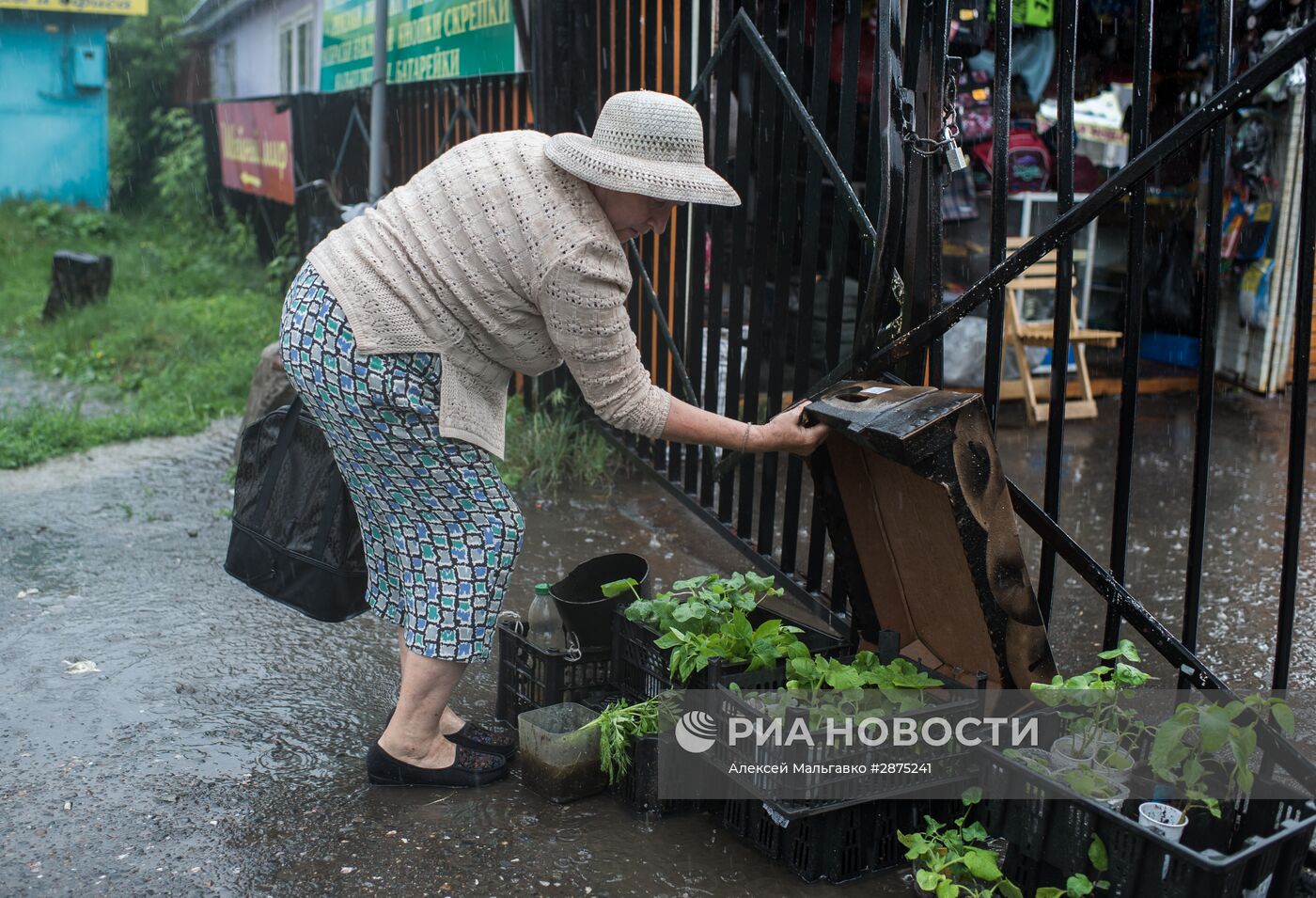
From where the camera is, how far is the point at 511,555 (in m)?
3.24

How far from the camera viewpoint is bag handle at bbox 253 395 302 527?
3453 millimetres

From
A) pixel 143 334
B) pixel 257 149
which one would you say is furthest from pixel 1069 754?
pixel 257 149

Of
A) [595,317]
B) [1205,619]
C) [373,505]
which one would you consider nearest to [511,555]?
[373,505]

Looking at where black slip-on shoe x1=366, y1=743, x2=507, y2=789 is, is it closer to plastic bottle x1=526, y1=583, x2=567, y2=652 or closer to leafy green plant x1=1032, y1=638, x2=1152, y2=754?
plastic bottle x1=526, y1=583, x2=567, y2=652

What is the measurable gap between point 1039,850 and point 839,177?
201 cm

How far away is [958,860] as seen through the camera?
108 inches

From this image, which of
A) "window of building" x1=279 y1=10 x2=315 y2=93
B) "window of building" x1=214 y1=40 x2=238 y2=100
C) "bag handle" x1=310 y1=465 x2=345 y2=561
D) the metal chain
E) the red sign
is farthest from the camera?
"window of building" x1=214 y1=40 x2=238 y2=100

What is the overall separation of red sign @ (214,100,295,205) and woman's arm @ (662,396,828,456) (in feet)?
29.3

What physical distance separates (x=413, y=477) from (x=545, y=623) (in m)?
0.77

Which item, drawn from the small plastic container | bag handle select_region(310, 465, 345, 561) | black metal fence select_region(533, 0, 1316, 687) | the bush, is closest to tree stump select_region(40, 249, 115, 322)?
the bush

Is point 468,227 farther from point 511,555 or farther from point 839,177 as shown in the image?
point 839,177

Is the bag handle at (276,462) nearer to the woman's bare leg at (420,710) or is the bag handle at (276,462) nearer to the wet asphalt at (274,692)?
the woman's bare leg at (420,710)

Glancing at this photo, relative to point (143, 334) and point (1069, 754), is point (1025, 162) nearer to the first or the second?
point (1069, 754)

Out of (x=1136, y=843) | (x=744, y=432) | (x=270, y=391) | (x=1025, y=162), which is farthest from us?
(x=1025, y=162)
